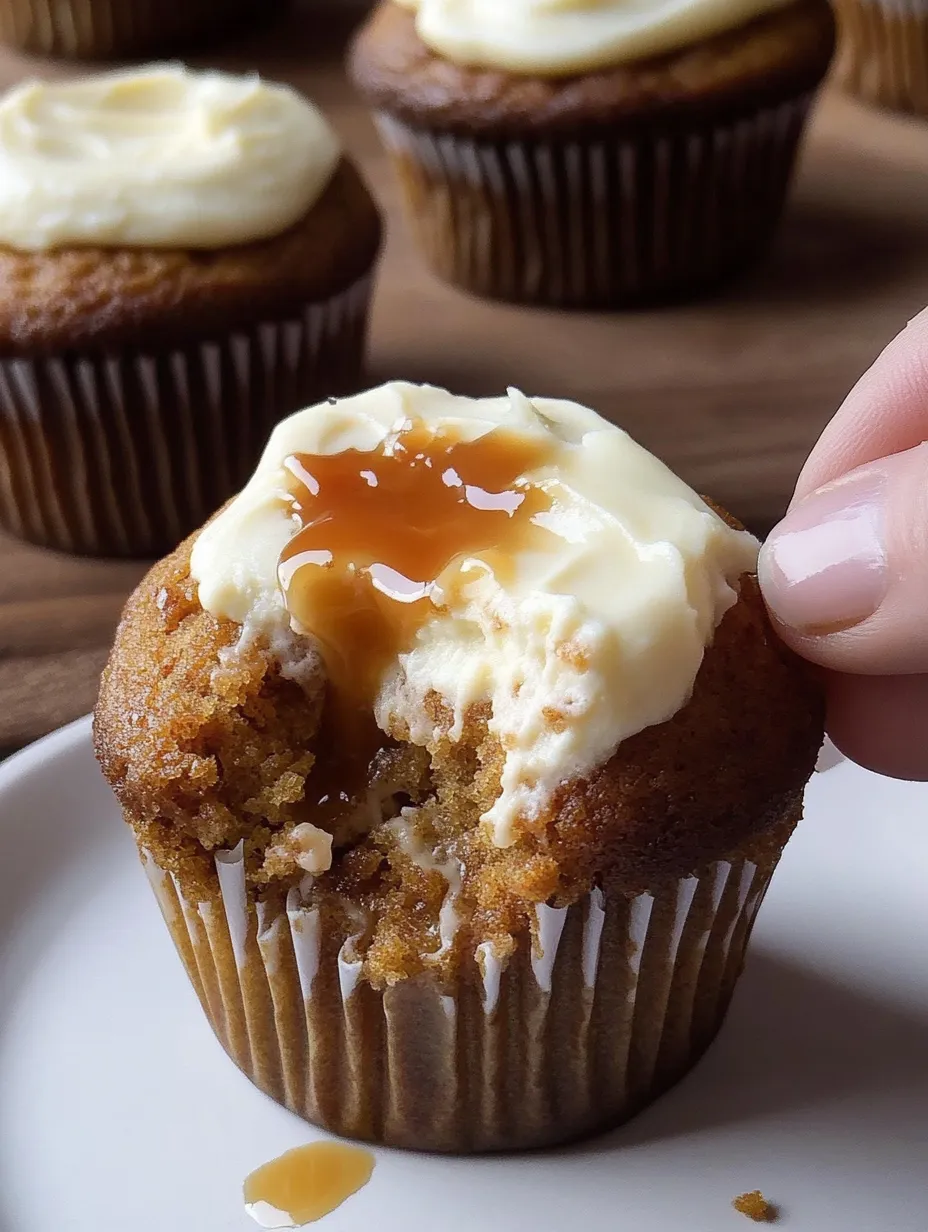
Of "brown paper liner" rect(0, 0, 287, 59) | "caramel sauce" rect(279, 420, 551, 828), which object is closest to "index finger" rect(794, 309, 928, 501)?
"caramel sauce" rect(279, 420, 551, 828)

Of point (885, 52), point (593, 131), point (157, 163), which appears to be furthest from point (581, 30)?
point (885, 52)

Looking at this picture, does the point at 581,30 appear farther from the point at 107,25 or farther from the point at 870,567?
the point at 870,567

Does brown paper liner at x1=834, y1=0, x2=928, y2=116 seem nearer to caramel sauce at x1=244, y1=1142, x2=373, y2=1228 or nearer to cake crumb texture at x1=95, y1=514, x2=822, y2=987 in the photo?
cake crumb texture at x1=95, y1=514, x2=822, y2=987

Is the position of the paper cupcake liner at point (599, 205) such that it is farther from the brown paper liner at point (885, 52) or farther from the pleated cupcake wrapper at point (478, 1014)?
the pleated cupcake wrapper at point (478, 1014)

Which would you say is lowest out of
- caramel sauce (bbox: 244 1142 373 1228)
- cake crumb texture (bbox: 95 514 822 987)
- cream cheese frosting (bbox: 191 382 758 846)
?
caramel sauce (bbox: 244 1142 373 1228)

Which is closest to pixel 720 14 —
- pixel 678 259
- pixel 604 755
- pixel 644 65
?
pixel 644 65
